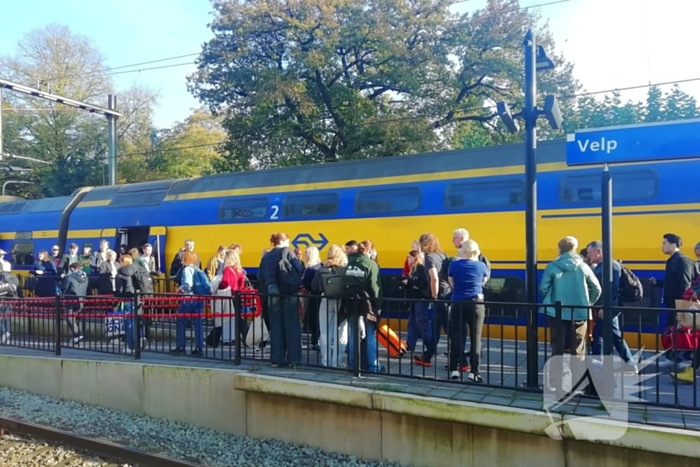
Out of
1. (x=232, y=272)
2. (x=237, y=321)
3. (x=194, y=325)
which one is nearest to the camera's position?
(x=237, y=321)

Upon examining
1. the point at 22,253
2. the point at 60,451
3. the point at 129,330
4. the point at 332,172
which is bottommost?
the point at 60,451

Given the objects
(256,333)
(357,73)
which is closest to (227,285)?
(256,333)

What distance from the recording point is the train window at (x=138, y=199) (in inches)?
604

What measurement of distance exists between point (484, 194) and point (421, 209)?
1262mm

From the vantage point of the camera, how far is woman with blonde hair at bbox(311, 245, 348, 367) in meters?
7.07

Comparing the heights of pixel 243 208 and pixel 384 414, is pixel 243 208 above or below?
above

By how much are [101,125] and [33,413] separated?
34.4 metres

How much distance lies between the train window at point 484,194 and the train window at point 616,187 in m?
0.77

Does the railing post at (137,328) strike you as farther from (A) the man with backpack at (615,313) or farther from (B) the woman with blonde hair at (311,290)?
(A) the man with backpack at (615,313)

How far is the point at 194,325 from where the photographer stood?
868cm

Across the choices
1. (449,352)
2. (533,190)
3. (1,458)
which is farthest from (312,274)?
(1,458)

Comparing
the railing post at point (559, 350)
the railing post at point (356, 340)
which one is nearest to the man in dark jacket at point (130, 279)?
the railing post at point (356, 340)

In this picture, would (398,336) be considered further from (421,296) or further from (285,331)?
(285,331)

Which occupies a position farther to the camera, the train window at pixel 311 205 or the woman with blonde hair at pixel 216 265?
the train window at pixel 311 205
